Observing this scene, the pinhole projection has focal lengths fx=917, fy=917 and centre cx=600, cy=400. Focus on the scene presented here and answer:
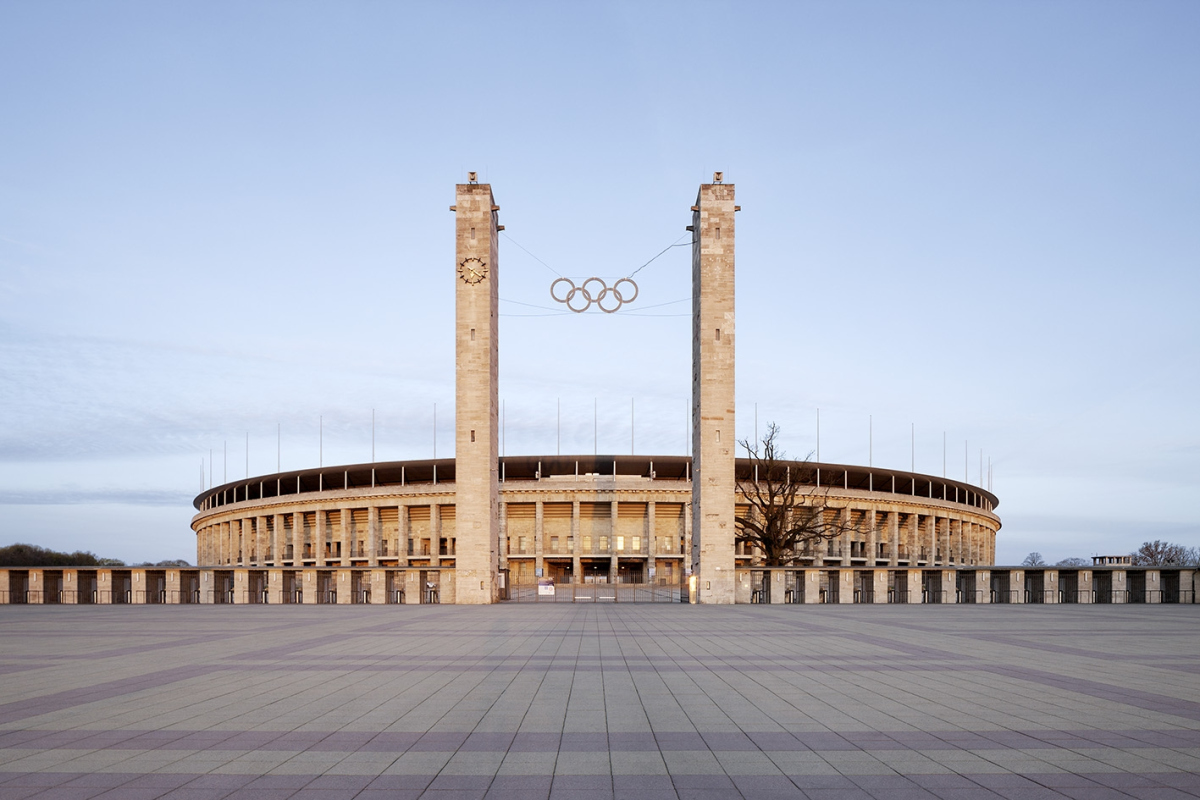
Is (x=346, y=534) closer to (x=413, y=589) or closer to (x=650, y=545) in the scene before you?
(x=650, y=545)

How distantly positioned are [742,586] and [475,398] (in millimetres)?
13998

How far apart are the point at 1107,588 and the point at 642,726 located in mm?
38913

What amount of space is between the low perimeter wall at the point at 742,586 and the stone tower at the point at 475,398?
2.57m

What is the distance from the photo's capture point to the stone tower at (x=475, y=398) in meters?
37.7

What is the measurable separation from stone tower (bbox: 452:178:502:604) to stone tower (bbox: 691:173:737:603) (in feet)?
29.0

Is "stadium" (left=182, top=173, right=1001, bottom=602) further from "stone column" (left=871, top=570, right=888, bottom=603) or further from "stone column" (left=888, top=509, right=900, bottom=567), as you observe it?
"stone column" (left=871, top=570, right=888, bottom=603)

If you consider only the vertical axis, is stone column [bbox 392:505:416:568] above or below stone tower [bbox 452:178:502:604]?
below

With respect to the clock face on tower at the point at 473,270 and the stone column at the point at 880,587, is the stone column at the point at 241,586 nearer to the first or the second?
the clock face on tower at the point at 473,270

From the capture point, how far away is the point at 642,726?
10.2 meters

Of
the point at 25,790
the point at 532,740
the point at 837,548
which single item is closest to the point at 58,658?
the point at 25,790

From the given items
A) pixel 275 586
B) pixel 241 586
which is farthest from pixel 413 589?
pixel 241 586

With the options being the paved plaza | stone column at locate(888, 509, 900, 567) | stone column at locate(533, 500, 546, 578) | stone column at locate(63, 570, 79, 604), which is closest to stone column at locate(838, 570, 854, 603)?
the paved plaza

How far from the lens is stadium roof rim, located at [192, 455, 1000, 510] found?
285ft

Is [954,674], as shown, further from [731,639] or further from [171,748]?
[171,748]
